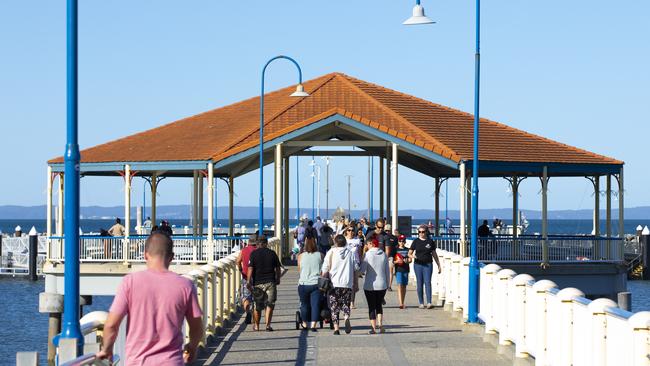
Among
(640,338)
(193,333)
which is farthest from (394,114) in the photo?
(193,333)

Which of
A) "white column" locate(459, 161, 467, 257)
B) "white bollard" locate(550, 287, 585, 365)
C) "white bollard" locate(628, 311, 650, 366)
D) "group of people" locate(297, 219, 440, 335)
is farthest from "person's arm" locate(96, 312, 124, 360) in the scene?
"white column" locate(459, 161, 467, 257)

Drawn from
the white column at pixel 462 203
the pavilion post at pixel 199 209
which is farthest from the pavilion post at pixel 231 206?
the white column at pixel 462 203

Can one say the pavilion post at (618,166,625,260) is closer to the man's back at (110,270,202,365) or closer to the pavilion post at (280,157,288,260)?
the pavilion post at (280,157,288,260)

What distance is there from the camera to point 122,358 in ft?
40.3

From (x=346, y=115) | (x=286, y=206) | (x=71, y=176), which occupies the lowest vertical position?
(x=286, y=206)

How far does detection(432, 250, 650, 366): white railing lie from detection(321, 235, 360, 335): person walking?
216cm

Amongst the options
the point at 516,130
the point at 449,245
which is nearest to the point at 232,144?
the point at 449,245

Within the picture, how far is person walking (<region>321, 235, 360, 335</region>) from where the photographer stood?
68.5 feet

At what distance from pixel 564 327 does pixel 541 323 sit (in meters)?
1.35

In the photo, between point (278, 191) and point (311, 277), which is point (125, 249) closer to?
point (278, 191)

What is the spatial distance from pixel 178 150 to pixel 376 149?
8.47 m

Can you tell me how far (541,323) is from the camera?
15.2 meters

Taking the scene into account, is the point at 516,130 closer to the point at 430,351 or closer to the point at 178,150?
the point at 178,150

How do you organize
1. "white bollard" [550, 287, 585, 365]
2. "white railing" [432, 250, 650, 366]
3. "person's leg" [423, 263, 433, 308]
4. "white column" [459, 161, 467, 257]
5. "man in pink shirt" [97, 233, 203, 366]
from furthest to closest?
1. "white column" [459, 161, 467, 257]
2. "person's leg" [423, 263, 433, 308]
3. "white bollard" [550, 287, 585, 365]
4. "white railing" [432, 250, 650, 366]
5. "man in pink shirt" [97, 233, 203, 366]
